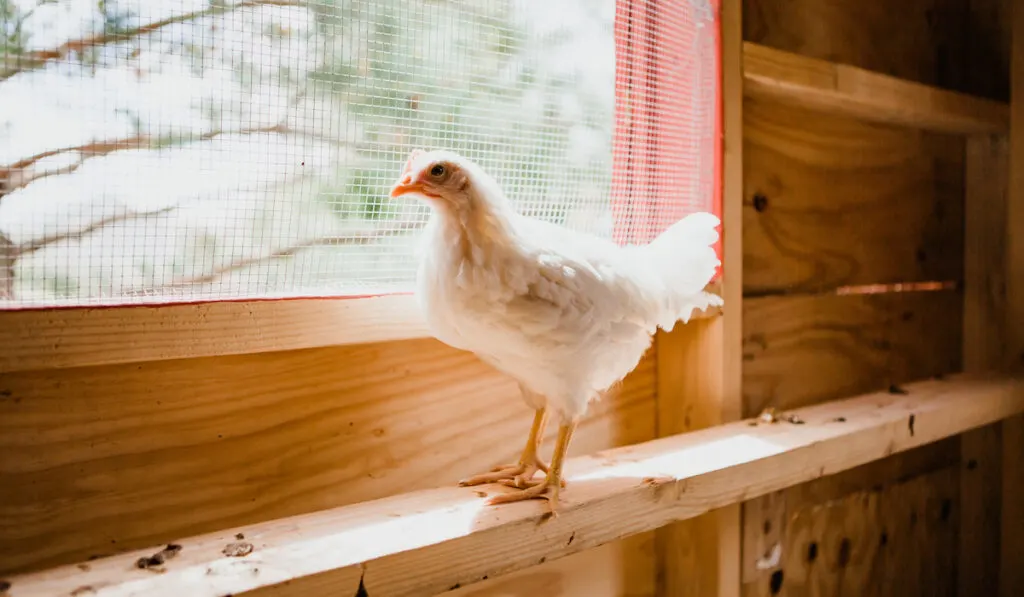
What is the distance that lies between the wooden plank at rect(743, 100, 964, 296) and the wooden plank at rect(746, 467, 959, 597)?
50cm

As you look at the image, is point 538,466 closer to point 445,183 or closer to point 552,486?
point 552,486

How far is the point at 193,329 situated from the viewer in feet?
2.65

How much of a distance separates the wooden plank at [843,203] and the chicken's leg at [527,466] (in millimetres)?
611

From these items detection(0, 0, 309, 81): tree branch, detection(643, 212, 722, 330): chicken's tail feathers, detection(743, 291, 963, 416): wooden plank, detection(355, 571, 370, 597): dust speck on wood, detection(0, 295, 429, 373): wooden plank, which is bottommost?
detection(355, 571, 370, 597): dust speck on wood

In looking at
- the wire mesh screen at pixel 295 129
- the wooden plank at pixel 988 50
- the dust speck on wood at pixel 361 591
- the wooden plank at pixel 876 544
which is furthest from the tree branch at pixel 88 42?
the wooden plank at pixel 988 50

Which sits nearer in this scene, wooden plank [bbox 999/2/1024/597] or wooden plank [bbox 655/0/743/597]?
wooden plank [bbox 655/0/743/597]

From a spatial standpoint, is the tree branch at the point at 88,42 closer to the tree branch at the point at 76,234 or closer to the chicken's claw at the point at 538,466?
the tree branch at the point at 76,234

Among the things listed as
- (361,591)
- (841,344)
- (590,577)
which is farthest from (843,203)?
(361,591)

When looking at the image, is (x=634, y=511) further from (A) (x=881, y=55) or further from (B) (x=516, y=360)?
(A) (x=881, y=55)

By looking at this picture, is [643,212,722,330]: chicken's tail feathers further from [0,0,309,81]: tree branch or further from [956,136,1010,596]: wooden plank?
[956,136,1010,596]: wooden plank

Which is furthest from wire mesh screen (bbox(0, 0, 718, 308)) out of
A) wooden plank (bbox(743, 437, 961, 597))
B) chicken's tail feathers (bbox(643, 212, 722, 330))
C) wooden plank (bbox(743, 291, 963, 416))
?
wooden plank (bbox(743, 437, 961, 597))

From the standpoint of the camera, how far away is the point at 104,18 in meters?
0.74

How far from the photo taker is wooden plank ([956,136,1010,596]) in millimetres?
1868

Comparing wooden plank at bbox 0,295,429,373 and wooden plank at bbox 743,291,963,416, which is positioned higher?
wooden plank at bbox 0,295,429,373
